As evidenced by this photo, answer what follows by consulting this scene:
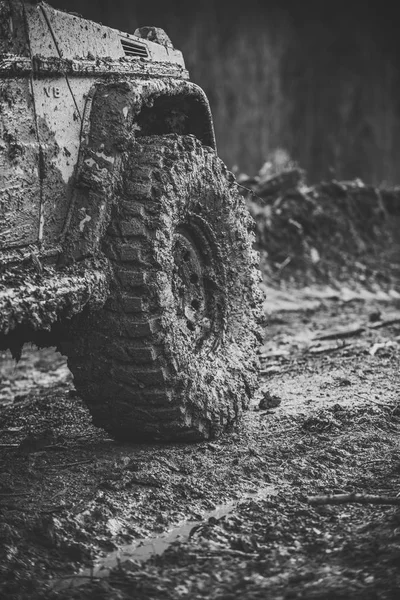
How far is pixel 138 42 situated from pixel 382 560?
2510mm

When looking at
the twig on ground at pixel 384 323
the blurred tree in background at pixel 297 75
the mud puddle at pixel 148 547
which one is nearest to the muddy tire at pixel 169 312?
the mud puddle at pixel 148 547

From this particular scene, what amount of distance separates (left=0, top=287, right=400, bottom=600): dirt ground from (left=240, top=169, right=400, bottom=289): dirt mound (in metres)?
5.56

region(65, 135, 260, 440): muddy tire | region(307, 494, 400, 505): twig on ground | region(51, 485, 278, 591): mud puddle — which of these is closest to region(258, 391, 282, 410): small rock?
region(65, 135, 260, 440): muddy tire

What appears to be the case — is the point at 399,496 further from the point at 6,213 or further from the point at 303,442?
the point at 6,213

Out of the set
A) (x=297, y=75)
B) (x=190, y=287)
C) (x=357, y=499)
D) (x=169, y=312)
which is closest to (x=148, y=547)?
(x=357, y=499)

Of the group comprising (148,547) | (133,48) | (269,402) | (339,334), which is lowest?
(148,547)

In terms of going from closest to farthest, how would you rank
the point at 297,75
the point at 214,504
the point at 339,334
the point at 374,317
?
1. the point at 214,504
2. the point at 339,334
3. the point at 374,317
4. the point at 297,75

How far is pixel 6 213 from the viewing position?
3.05 metres

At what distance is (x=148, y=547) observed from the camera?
9.55 ft

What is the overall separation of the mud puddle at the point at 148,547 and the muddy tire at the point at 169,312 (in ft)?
1.79

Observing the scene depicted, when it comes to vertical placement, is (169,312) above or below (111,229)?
below

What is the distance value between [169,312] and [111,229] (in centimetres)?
40

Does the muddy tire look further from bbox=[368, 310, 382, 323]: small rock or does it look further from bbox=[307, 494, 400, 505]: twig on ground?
bbox=[368, 310, 382, 323]: small rock

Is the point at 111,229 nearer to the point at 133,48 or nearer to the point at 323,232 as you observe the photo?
the point at 133,48
